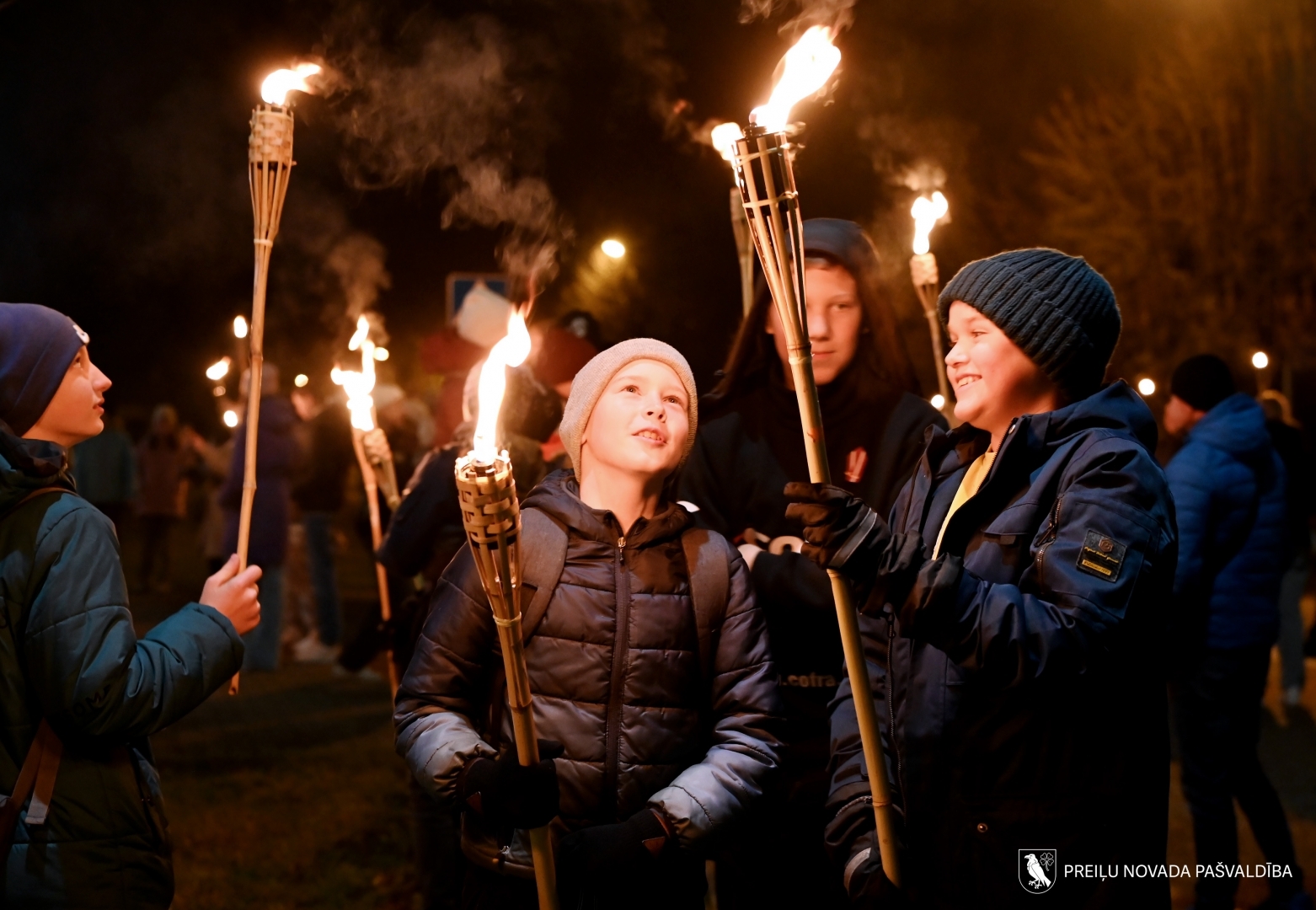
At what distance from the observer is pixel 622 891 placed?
9.30 ft

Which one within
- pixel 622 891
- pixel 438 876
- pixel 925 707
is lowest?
pixel 438 876

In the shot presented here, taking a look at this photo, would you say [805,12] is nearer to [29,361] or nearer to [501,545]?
[501,545]

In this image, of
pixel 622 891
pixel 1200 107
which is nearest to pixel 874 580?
pixel 622 891

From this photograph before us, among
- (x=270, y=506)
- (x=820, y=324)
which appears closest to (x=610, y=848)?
(x=820, y=324)

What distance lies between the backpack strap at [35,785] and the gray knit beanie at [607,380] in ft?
4.68

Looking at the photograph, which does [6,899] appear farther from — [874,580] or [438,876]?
[438,876]

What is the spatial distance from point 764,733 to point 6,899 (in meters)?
1.77

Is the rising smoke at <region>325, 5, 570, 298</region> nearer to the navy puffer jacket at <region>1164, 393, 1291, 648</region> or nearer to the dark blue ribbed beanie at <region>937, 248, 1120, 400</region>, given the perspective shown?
the dark blue ribbed beanie at <region>937, 248, 1120, 400</region>

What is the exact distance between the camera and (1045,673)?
2369mm

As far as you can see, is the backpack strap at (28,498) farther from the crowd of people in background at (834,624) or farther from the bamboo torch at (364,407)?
the bamboo torch at (364,407)

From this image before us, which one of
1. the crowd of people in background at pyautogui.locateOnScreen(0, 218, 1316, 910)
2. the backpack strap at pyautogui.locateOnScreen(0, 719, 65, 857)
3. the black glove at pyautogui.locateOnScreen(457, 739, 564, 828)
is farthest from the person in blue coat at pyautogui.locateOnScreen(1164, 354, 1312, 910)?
the backpack strap at pyautogui.locateOnScreen(0, 719, 65, 857)

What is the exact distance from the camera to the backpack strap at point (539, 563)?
293 centimetres

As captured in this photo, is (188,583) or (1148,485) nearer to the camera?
(1148,485)

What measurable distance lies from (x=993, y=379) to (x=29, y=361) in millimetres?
2302
